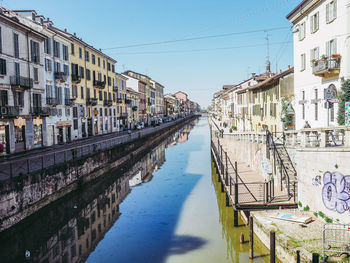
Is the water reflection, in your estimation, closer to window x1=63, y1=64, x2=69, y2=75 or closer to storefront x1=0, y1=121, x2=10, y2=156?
storefront x1=0, y1=121, x2=10, y2=156

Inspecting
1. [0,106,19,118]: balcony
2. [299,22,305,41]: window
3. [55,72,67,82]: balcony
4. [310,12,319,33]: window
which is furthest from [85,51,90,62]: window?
[310,12,319,33]: window

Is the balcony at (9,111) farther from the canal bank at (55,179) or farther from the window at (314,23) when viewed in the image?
the window at (314,23)

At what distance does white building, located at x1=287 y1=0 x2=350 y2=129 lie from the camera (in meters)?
16.8

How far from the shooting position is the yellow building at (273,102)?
26344mm

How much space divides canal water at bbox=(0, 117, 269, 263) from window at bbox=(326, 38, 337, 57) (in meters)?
11.3

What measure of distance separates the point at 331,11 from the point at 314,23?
95.1 inches

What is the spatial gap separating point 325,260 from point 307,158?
4432 millimetres

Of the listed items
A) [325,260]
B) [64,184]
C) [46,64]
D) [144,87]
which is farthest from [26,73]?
[144,87]

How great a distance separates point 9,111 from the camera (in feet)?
79.5

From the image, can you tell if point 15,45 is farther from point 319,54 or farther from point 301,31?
point 319,54

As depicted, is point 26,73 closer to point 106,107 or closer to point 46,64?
point 46,64

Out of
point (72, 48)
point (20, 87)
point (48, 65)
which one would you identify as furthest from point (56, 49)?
point (20, 87)

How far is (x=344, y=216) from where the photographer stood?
1008 centimetres

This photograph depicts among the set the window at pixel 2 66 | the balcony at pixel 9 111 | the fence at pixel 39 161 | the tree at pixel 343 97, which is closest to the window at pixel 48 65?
the window at pixel 2 66
